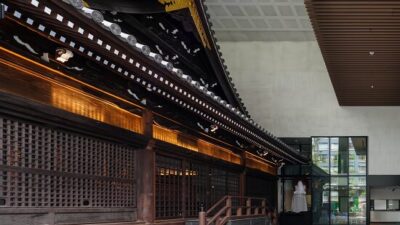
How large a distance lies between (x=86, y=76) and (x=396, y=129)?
2274 cm

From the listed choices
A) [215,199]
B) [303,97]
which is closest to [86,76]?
[215,199]

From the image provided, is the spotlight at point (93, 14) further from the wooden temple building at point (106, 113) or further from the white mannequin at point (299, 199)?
the white mannequin at point (299, 199)

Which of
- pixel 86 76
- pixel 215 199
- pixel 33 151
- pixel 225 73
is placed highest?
pixel 225 73

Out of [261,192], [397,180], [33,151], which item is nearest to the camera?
[33,151]

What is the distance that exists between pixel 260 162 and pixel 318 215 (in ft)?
19.1

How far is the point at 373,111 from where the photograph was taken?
28703 millimetres

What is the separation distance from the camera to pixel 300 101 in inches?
1159

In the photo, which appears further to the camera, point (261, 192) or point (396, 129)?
point (396, 129)

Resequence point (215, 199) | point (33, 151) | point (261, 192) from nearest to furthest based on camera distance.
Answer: point (33, 151)
point (215, 199)
point (261, 192)

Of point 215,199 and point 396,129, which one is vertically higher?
point 396,129

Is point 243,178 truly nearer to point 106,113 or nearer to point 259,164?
point 259,164

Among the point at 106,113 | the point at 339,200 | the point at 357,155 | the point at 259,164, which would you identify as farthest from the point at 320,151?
the point at 106,113

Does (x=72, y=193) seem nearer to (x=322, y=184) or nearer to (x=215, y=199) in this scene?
(x=215, y=199)

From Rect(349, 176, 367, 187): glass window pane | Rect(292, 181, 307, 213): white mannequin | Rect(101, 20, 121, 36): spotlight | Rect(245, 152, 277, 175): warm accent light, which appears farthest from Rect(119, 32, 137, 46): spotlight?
Rect(349, 176, 367, 187): glass window pane
